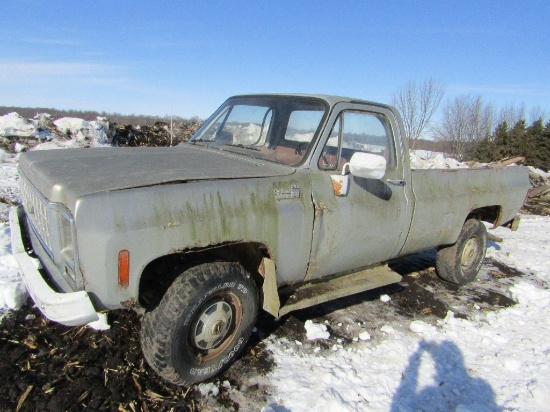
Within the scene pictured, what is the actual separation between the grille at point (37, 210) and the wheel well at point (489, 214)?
188 inches

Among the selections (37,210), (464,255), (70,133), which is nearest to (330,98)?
(37,210)

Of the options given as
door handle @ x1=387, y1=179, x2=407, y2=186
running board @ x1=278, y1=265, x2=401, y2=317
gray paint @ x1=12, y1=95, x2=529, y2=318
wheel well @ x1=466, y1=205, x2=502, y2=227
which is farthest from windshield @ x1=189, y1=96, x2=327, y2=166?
wheel well @ x1=466, y1=205, x2=502, y2=227

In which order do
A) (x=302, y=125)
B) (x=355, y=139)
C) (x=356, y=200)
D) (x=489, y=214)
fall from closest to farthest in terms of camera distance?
(x=356, y=200), (x=302, y=125), (x=355, y=139), (x=489, y=214)

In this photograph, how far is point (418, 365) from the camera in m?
3.42

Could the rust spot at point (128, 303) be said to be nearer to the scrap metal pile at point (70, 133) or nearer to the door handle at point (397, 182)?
the door handle at point (397, 182)

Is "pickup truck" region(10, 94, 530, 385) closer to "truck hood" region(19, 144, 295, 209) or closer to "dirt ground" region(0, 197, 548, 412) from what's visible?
"truck hood" region(19, 144, 295, 209)

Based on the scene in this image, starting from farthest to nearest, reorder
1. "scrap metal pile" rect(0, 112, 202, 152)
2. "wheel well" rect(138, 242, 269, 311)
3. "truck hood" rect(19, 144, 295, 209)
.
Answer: "scrap metal pile" rect(0, 112, 202, 152) → "wheel well" rect(138, 242, 269, 311) → "truck hood" rect(19, 144, 295, 209)

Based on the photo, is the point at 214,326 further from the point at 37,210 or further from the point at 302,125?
the point at 302,125

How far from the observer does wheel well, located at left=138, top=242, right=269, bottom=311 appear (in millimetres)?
2777

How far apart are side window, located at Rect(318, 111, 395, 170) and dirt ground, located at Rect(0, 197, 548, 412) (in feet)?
5.12

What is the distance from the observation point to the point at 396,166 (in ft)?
13.2

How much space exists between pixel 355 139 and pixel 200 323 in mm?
2118

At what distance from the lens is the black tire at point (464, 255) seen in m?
5.07

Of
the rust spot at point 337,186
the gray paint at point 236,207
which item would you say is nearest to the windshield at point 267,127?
the gray paint at point 236,207
